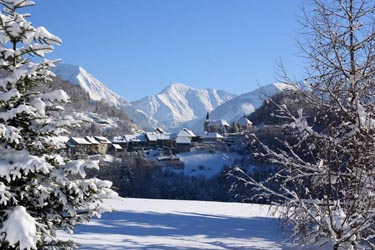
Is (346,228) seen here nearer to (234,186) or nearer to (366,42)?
(234,186)

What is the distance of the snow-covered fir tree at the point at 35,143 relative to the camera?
4324 millimetres

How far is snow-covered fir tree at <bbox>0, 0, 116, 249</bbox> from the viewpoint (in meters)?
4.32

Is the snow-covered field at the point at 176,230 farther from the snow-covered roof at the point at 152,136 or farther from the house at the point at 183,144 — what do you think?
the snow-covered roof at the point at 152,136

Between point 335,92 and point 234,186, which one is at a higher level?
point 335,92

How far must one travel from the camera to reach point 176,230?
31.3 ft

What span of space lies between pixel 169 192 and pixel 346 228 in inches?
1679

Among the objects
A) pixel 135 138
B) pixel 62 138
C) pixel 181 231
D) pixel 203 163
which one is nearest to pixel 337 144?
pixel 62 138

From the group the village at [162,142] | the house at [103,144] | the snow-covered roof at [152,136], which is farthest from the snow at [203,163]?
the snow-covered roof at [152,136]

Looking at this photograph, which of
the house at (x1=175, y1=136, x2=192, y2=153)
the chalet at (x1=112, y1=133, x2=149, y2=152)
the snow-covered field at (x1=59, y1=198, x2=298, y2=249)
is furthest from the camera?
the chalet at (x1=112, y1=133, x2=149, y2=152)

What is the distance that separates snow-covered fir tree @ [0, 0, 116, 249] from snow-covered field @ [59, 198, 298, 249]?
2433mm

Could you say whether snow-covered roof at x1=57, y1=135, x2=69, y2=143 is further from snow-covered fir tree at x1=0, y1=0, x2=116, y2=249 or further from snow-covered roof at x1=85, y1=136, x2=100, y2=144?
snow-covered roof at x1=85, y1=136, x2=100, y2=144

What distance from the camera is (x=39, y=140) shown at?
4.81m

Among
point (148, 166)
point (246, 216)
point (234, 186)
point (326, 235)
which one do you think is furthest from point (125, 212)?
point (148, 166)

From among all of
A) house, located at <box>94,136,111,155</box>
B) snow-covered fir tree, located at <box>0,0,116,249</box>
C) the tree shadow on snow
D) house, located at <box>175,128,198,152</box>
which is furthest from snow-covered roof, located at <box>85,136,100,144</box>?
snow-covered fir tree, located at <box>0,0,116,249</box>
